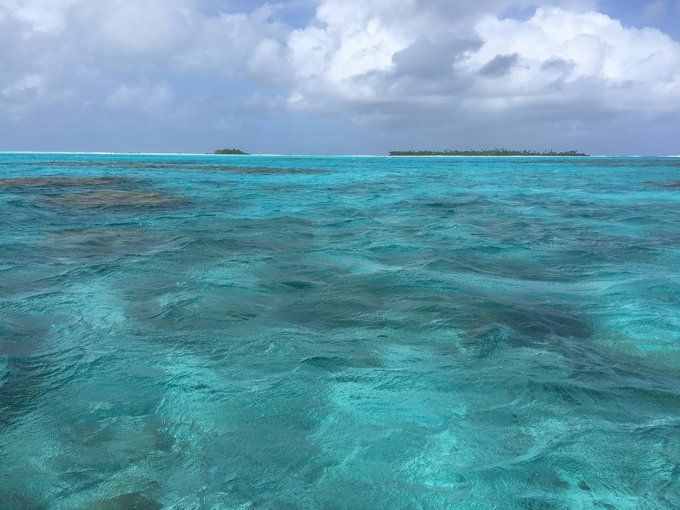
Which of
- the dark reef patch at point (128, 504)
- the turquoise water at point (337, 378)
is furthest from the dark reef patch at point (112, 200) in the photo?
the dark reef patch at point (128, 504)

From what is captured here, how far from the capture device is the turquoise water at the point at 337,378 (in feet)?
10.1

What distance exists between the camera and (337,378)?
4.43 meters

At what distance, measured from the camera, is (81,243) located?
1041 centimetres

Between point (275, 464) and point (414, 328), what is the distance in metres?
2.68

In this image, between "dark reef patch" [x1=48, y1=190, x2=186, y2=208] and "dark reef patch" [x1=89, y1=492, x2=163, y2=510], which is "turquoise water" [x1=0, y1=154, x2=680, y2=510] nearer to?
"dark reef patch" [x1=89, y1=492, x2=163, y2=510]

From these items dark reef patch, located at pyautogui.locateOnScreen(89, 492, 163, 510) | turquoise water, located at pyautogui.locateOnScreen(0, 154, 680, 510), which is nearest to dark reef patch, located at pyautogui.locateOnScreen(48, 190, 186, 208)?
turquoise water, located at pyautogui.locateOnScreen(0, 154, 680, 510)

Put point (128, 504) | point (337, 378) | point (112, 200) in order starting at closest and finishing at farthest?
point (128, 504)
point (337, 378)
point (112, 200)

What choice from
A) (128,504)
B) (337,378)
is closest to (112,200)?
(337,378)

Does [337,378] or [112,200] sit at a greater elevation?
[112,200]

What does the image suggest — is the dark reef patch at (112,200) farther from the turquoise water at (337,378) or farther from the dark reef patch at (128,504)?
the dark reef patch at (128,504)

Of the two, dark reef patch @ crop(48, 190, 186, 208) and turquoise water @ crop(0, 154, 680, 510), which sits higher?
dark reef patch @ crop(48, 190, 186, 208)

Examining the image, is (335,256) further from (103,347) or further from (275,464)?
(275,464)

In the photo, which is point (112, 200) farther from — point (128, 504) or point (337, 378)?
point (128, 504)

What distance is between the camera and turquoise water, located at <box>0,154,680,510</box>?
309 centimetres
